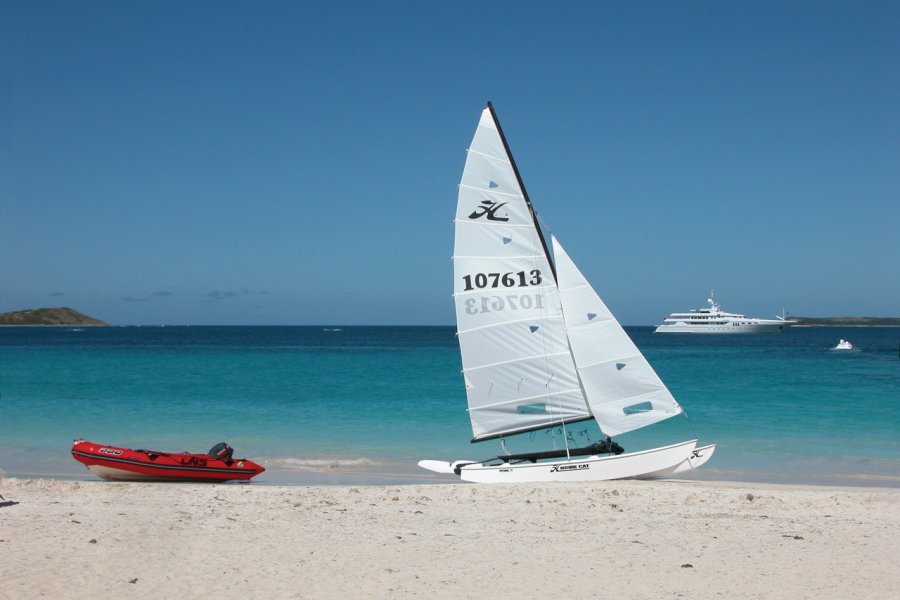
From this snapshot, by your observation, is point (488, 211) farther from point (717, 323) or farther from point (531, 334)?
point (717, 323)

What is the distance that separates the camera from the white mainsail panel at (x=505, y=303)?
39.7 feet

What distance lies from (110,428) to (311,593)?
15654mm

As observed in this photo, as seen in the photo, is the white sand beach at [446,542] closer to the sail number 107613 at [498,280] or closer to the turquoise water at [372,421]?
the turquoise water at [372,421]

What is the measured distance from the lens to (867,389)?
1156 inches

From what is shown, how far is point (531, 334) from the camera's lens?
1234 cm

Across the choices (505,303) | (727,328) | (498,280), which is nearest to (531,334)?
(505,303)

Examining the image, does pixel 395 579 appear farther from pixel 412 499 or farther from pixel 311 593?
pixel 412 499

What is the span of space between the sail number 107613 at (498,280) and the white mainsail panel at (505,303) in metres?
0.02

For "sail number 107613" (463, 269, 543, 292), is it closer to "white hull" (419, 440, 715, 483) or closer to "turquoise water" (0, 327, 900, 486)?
"white hull" (419, 440, 715, 483)

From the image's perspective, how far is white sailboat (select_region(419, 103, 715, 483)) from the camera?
12086mm

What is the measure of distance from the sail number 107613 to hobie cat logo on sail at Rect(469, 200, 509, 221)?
884 mm

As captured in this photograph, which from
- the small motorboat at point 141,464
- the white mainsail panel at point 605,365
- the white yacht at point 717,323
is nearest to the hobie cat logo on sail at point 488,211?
the white mainsail panel at point 605,365

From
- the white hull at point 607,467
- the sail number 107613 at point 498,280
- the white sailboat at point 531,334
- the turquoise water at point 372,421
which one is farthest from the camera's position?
the turquoise water at point 372,421

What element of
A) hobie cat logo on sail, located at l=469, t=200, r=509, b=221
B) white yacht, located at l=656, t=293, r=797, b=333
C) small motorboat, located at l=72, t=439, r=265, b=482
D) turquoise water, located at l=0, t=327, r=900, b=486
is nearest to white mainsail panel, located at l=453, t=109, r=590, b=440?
hobie cat logo on sail, located at l=469, t=200, r=509, b=221
